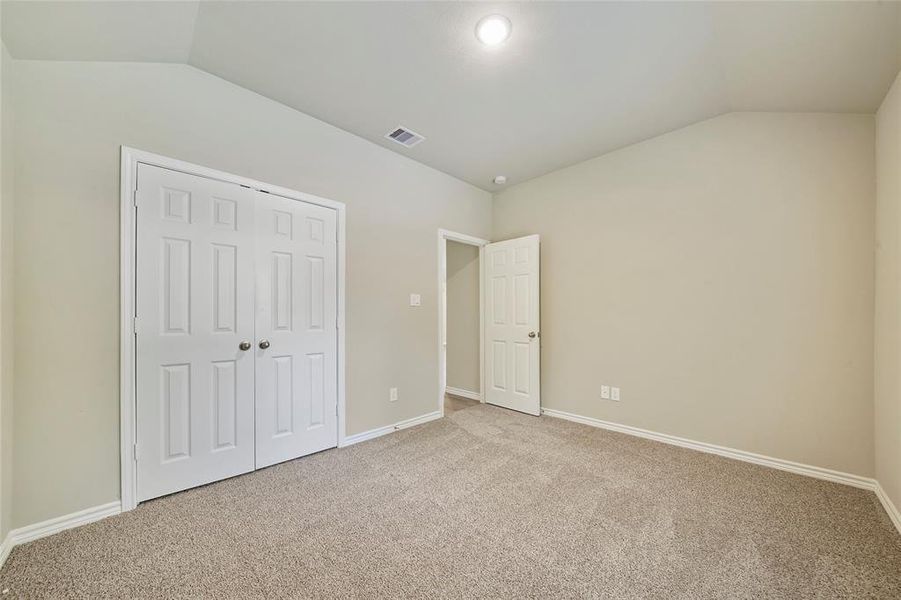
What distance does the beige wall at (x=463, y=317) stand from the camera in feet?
14.6

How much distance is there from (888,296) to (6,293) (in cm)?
469

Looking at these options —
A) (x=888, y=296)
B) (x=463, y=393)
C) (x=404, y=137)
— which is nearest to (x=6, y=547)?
(x=404, y=137)

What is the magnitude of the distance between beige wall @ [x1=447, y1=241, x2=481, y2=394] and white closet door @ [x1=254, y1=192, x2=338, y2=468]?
204 centimetres

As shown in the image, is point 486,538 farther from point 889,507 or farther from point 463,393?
point 463,393

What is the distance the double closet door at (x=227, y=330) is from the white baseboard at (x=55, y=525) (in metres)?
0.14

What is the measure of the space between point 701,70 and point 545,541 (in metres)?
2.96

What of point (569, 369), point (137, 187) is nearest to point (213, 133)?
point (137, 187)

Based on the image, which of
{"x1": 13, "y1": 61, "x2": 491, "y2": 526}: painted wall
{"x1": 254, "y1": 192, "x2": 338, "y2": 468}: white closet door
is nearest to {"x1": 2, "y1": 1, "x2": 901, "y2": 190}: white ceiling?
{"x1": 13, "y1": 61, "x2": 491, "y2": 526}: painted wall

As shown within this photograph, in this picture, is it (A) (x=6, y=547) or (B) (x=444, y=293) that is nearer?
(A) (x=6, y=547)

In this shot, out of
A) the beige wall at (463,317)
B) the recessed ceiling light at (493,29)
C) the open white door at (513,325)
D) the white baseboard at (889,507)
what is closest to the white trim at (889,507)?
the white baseboard at (889,507)

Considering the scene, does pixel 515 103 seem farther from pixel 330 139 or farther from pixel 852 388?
pixel 852 388

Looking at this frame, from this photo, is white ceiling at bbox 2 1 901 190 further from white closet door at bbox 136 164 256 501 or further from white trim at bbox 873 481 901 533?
white trim at bbox 873 481 901 533

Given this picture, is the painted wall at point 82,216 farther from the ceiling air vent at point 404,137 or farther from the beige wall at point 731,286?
the beige wall at point 731,286

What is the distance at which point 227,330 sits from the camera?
231cm
